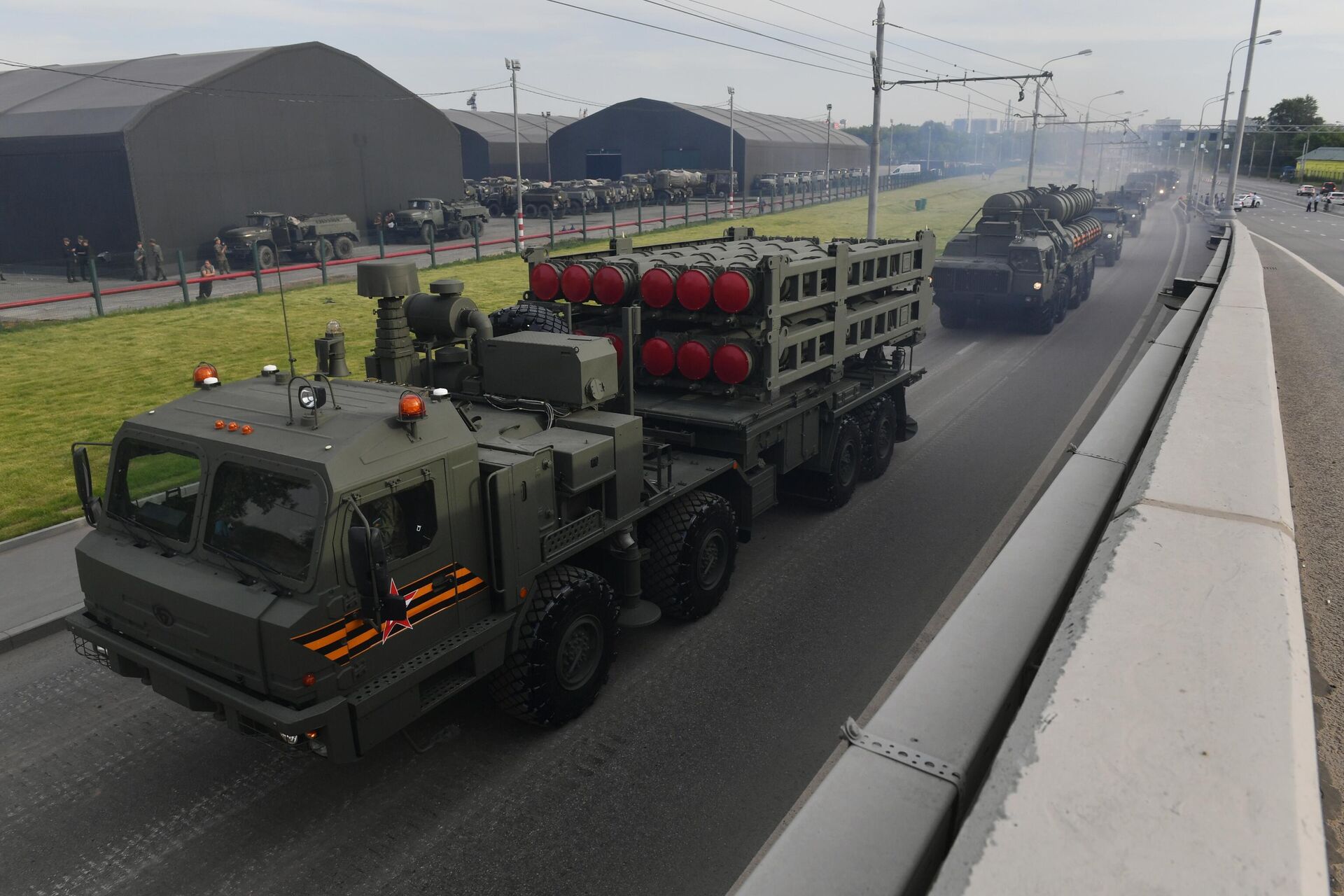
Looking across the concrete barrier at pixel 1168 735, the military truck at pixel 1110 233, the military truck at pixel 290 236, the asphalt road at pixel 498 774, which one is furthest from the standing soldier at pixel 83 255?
the military truck at pixel 1110 233

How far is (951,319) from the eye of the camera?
22938 mm

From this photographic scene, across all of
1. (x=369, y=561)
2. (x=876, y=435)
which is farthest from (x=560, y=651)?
(x=876, y=435)

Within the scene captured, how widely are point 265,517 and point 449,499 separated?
107cm

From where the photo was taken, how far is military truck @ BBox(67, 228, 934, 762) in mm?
5172

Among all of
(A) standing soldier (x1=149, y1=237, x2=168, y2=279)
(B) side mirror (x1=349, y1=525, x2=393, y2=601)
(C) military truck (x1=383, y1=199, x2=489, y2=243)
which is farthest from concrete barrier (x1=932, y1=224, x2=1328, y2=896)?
(C) military truck (x1=383, y1=199, x2=489, y2=243)

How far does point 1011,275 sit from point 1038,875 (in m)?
21.2

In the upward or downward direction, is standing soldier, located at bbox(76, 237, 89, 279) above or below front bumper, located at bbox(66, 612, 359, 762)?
above

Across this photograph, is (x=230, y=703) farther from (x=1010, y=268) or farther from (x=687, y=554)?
(x=1010, y=268)

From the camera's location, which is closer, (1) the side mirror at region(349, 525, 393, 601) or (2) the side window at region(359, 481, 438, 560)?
(1) the side mirror at region(349, 525, 393, 601)

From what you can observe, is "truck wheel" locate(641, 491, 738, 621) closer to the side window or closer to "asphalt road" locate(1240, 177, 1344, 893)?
the side window

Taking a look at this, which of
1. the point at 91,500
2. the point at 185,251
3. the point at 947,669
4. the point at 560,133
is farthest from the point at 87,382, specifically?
the point at 560,133

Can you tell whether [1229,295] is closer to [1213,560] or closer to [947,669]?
[1213,560]

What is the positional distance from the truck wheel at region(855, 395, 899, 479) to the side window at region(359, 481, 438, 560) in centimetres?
663

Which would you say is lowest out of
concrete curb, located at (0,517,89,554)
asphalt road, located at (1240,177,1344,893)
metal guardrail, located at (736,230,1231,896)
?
concrete curb, located at (0,517,89,554)
